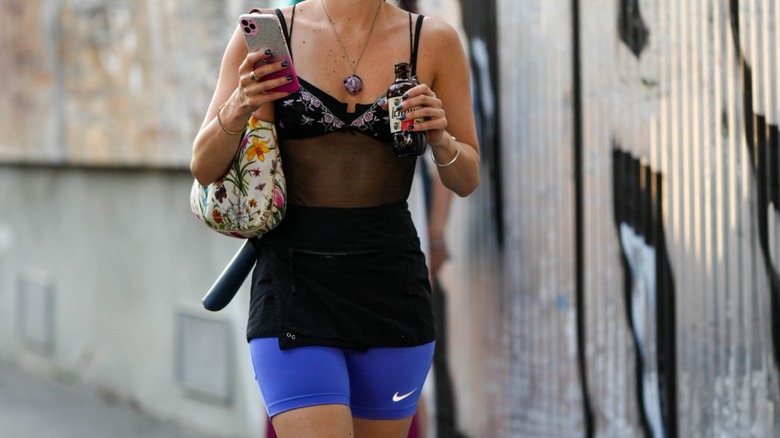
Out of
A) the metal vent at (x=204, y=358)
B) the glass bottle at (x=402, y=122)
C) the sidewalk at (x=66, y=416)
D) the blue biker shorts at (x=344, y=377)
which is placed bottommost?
the sidewalk at (x=66, y=416)

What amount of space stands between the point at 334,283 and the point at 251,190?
32 cm

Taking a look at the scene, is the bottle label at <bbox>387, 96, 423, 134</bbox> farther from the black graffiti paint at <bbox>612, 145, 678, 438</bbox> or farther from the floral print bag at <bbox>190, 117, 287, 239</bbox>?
the black graffiti paint at <bbox>612, 145, 678, 438</bbox>

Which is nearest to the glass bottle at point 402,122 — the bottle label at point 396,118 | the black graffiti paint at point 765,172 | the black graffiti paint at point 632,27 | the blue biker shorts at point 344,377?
the bottle label at point 396,118

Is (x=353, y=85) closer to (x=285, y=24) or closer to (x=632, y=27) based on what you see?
(x=285, y=24)

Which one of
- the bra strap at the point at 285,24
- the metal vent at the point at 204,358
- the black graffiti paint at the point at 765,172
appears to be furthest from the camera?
the metal vent at the point at 204,358

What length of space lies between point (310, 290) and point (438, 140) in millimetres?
511

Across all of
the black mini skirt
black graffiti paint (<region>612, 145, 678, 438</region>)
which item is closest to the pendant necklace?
the black mini skirt

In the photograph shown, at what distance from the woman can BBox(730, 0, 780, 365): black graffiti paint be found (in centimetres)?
137

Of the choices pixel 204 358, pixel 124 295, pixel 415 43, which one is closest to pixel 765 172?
pixel 415 43

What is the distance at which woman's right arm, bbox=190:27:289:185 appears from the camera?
2938mm

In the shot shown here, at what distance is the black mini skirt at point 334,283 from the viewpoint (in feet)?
10.4

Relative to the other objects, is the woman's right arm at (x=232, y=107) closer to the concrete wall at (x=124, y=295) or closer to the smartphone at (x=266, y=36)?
the smartphone at (x=266, y=36)

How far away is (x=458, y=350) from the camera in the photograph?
5.63 meters

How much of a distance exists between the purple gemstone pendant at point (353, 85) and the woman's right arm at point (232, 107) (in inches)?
8.2
